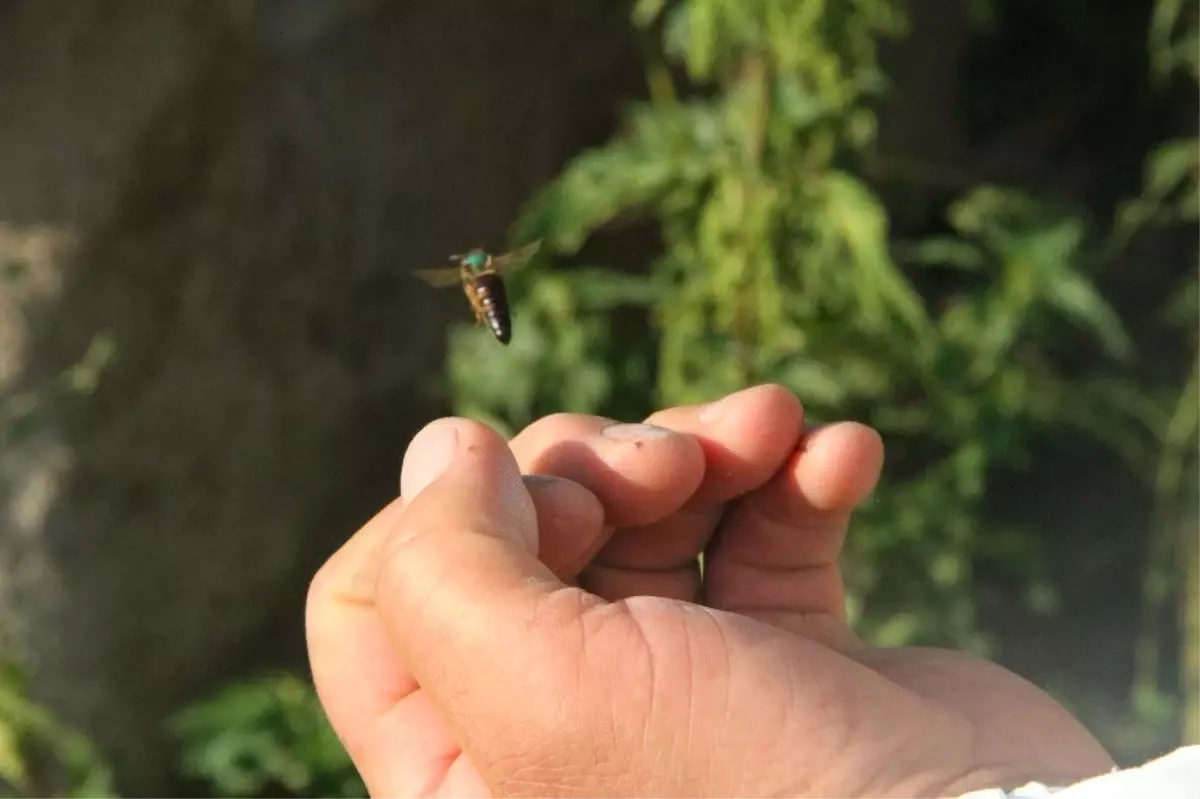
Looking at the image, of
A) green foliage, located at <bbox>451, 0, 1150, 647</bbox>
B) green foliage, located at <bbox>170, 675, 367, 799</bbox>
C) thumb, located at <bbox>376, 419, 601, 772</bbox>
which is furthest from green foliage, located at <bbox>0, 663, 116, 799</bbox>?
thumb, located at <bbox>376, 419, 601, 772</bbox>

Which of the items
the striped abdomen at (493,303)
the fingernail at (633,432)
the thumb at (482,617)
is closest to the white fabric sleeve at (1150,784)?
the thumb at (482,617)

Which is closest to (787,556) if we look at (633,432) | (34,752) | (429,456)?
(633,432)

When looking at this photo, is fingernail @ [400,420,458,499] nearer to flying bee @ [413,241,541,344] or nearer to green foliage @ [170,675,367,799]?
flying bee @ [413,241,541,344]

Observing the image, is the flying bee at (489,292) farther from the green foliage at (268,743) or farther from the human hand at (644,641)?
the green foliage at (268,743)

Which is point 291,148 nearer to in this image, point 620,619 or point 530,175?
point 530,175

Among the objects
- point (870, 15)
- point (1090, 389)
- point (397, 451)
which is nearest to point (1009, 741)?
point (870, 15)

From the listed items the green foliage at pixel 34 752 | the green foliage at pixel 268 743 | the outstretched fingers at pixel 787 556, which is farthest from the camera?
the green foliage at pixel 268 743
